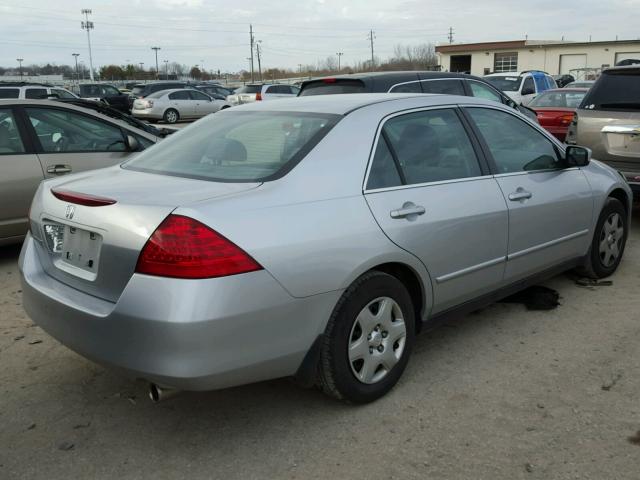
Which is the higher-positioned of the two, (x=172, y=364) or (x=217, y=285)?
(x=217, y=285)

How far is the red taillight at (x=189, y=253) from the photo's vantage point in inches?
99.7

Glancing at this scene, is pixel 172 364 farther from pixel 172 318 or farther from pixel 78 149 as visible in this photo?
pixel 78 149

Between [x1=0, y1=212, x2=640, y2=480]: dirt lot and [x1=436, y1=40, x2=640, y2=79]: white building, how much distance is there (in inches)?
1954

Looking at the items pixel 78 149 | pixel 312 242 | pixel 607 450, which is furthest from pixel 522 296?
pixel 78 149

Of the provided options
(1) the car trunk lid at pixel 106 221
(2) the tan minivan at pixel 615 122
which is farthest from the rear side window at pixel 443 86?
(1) the car trunk lid at pixel 106 221

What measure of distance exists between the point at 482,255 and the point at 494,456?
4.24 ft

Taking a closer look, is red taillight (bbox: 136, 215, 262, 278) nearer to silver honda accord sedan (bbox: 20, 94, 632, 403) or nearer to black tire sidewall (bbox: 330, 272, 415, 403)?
silver honda accord sedan (bbox: 20, 94, 632, 403)

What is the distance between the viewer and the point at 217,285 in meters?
2.54

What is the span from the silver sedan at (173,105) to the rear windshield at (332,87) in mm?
19805

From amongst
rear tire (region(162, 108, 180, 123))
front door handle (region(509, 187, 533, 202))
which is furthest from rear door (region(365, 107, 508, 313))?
rear tire (region(162, 108, 180, 123))

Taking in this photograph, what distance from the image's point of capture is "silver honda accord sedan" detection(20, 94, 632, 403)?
2.58 meters

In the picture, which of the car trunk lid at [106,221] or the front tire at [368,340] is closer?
the car trunk lid at [106,221]

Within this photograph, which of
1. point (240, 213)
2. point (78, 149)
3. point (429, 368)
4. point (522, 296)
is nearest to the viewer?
point (240, 213)

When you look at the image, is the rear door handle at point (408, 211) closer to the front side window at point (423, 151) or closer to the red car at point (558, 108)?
the front side window at point (423, 151)
